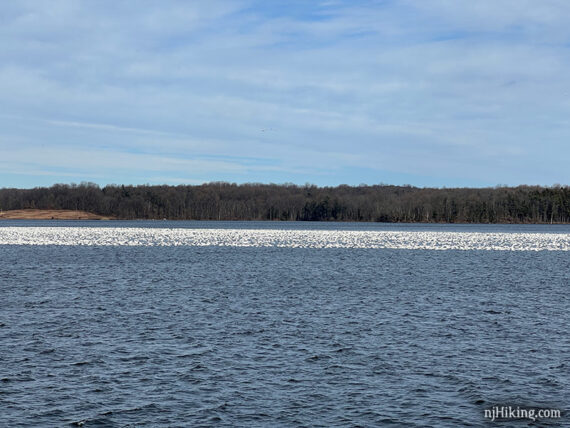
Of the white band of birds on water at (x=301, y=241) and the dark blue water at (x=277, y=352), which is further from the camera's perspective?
the white band of birds on water at (x=301, y=241)

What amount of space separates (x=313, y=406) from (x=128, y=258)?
178ft

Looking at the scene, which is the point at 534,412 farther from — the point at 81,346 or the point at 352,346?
the point at 81,346

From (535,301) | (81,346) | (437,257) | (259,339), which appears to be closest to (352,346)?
(259,339)

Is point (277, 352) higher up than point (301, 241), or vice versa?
point (301, 241)

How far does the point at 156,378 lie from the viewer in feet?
60.6

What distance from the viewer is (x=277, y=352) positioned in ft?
71.6

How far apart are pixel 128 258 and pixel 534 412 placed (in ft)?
187

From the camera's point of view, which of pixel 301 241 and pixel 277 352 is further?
pixel 301 241

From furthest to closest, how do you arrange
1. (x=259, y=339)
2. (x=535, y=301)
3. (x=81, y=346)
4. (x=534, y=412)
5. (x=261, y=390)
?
(x=535, y=301) < (x=259, y=339) < (x=81, y=346) < (x=261, y=390) < (x=534, y=412)

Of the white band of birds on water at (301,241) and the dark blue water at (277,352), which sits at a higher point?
the white band of birds on water at (301,241)

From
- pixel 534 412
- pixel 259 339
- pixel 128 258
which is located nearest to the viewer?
pixel 534 412

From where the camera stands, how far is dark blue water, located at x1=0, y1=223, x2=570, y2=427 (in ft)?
52.3

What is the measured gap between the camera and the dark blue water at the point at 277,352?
15.9m

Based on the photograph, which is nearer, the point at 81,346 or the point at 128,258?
the point at 81,346
